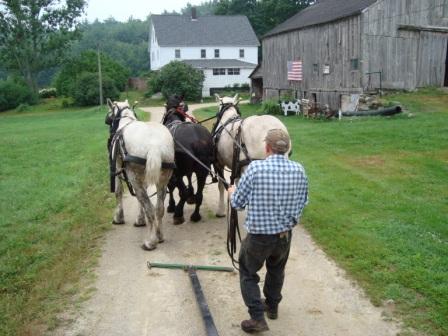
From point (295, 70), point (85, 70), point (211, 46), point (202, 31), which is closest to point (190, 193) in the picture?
point (295, 70)

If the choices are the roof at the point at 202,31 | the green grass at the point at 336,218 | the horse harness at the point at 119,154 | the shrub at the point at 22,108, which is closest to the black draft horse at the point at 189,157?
the horse harness at the point at 119,154

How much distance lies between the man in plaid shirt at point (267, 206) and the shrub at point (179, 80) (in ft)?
158

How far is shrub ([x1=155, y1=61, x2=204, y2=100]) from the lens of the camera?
52.5 meters

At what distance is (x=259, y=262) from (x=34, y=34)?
2638 inches

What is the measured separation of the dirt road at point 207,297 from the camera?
16.6 ft

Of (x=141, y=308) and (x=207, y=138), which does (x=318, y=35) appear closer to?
(x=207, y=138)

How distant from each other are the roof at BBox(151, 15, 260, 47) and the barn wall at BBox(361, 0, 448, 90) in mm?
41056

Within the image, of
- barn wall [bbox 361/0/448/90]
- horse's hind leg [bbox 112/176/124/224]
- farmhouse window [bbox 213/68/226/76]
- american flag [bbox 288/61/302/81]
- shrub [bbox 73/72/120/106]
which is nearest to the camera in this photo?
horse's hind leg [bbox 112/176/124/224]

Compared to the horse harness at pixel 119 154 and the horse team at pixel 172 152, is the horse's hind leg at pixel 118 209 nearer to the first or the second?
the horse team at pixel 172 152

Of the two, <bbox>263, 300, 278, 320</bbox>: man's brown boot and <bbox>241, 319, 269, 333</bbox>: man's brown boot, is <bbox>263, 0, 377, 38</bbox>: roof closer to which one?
<bbox>263, 300, 278, 320</bbox>: man's brown boot

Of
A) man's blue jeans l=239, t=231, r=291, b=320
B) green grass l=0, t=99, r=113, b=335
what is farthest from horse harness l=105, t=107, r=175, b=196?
man's blue jeans l=239, t=231, r=291, b=320

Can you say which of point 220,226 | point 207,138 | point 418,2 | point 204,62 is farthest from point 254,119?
point 204,62

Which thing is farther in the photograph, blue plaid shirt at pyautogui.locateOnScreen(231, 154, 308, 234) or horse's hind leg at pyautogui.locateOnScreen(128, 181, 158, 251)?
horse's hind leg at pyautogui.locateOnScreen(128, 181, 158, 251)

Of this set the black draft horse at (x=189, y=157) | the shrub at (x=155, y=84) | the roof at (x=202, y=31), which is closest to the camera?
the black draft horse at (x=189, y=157)
